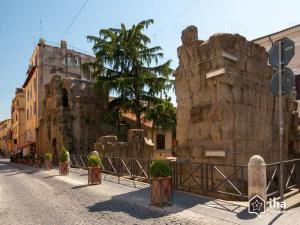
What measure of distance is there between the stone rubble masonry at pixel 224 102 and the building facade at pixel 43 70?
2483 centimetres

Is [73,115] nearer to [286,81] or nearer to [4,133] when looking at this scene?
[286,81]

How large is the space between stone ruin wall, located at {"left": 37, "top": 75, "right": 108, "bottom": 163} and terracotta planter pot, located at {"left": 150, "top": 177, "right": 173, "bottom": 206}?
1984 cm

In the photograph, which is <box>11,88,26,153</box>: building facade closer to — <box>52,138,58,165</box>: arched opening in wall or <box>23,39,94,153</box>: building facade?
<box>23,39,94,153</box>: building facade

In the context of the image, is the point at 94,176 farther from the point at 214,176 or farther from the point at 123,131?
the point at 123,131

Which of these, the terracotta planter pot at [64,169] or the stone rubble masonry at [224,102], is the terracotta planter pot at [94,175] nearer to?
the stone rubble masonry at [224,102]

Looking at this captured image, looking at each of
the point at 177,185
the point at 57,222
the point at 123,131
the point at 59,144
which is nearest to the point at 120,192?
the point at 177,185

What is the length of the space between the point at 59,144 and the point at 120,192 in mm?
18524

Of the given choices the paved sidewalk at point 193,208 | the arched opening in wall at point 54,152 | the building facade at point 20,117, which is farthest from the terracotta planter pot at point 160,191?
the building facade at point 20,117

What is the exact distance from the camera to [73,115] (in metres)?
27.4

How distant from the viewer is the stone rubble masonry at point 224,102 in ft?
30.2

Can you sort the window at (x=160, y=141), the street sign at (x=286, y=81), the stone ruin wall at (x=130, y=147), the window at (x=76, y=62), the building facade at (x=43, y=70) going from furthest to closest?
the window at (x=76, y=62)
the building facade at (x=43, y=70)
the window at (x=160, y=141)
the stone ruin wall at (x=130, y=147)
the street sign at (x=286, y=81)

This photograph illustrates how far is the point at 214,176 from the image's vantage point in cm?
926

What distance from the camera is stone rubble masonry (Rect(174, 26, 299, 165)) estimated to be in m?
9.22

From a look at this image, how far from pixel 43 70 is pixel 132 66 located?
14110 mm
